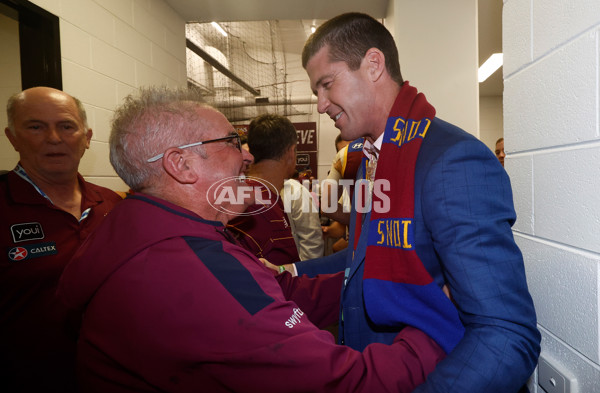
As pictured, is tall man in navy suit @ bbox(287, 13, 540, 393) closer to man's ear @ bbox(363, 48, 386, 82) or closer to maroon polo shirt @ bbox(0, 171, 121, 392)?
man's ear @ bbox(363, 48, 386, 82)

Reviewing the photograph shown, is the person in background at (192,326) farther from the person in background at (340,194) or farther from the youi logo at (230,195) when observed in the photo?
the person in background at (340,194)

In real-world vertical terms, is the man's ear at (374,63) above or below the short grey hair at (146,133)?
above

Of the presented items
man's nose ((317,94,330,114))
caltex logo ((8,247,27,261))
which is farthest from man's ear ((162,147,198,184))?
caltex logo ((8,247,27,261))

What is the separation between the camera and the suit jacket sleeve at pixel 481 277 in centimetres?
72

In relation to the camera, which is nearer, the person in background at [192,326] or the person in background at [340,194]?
the person in background at [192,326]

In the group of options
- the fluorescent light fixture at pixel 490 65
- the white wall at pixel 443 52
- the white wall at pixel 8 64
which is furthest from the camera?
the fluorescent light fixture at pixel 490 65

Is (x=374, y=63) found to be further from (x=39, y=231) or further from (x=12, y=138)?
(x=12, y=138)

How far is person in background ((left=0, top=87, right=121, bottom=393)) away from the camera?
1.45m

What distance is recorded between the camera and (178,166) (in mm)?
1033

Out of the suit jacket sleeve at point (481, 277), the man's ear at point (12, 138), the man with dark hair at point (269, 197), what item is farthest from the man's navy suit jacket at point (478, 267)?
the man's ear at point (12, 138)

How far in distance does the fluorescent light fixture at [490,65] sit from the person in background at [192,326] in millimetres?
6130

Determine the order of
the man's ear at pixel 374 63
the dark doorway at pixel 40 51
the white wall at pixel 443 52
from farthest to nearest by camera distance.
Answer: the white wall at pixel 443 52, the dark doorway at pixel 40 51, the man's ear at pixel 374 63

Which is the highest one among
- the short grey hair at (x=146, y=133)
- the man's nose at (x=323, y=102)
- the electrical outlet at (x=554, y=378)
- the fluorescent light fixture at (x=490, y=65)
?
the fluorescent light fixture at (x=490, y=65)

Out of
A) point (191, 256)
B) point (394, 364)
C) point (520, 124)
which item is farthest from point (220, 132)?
point (520, 124)
